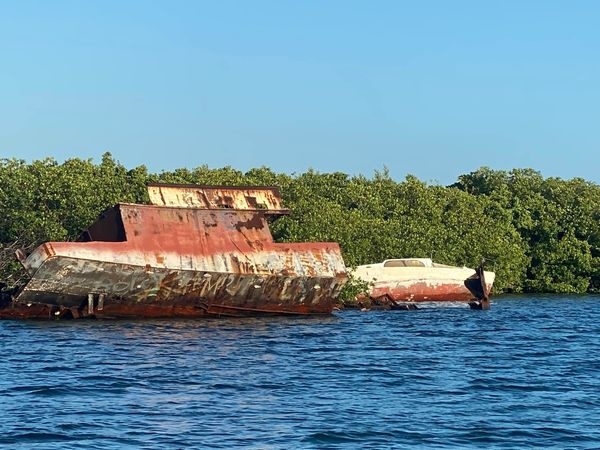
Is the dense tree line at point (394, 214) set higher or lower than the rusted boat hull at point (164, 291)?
higher

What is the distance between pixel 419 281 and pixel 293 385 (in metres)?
27.0

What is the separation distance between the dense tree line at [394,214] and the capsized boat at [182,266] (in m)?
7.73

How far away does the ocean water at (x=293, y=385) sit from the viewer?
65.3 ft

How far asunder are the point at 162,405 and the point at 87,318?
17.5 metres

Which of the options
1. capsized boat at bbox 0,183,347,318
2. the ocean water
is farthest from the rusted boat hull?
the ocean water

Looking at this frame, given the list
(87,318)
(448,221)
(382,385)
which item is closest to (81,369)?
(382,385)

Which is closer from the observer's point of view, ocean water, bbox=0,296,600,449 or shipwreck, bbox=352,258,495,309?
ocean water, bbox=0,296,600,449

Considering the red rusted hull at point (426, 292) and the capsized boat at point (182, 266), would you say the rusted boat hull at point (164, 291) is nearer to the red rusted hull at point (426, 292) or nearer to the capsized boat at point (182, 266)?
the capsized boat at point (182, 266)

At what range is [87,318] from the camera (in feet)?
129

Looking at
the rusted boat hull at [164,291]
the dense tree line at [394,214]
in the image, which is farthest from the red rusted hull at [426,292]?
the rusted boat hull at [164,291]

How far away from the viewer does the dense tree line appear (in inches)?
2051

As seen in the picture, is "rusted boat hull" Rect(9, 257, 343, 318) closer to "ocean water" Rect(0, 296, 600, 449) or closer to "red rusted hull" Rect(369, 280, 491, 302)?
"ocean water" Rect(0, 296, 600, 449)

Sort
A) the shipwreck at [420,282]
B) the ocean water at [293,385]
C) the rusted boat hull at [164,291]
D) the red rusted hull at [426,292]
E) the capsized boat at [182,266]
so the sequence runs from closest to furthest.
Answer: the ocean water at [293,385], the rusted boat hull at [164,291], the capsized boat at [182,266], the shipwreck at [420,282], the red rusted hull at [426,292]

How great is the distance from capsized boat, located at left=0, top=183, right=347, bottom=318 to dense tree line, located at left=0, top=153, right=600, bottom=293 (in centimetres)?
773
